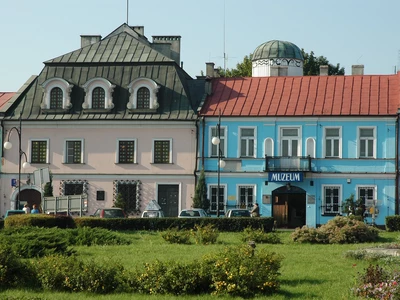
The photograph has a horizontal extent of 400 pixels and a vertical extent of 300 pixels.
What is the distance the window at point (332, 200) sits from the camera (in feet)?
169

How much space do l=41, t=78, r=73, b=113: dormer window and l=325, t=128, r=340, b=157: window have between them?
592 inches

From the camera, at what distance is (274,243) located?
33.8 metres

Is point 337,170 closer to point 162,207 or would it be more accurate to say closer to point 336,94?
point 336,94

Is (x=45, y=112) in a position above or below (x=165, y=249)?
above

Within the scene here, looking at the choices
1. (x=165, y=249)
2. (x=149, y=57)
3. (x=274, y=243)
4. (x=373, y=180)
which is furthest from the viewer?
(x=149, y=57)

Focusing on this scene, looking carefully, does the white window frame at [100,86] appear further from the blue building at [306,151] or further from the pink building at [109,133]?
the blue building at [306,151]

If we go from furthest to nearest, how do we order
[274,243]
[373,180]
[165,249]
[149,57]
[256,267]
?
1. [149,57]
2. [373,180]
3. [274,243]
4. [165,249]
5. [256,267]

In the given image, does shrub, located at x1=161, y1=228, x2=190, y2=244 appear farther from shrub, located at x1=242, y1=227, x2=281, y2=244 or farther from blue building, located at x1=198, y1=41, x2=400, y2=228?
blue building, located at x1=198, y1=41, x2=400, y2=228

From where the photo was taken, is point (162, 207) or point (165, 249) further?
point (162, 207)

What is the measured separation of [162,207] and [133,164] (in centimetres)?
305

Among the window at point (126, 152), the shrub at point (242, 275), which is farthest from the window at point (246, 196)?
the shrub at point (242, 275)

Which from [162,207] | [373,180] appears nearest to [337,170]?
[373,180]

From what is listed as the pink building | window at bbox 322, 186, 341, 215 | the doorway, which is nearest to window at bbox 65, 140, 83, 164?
the pink building

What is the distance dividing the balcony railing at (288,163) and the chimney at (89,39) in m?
15.7
